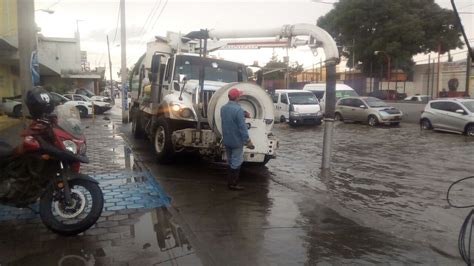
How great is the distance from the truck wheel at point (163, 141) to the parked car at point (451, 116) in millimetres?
12586

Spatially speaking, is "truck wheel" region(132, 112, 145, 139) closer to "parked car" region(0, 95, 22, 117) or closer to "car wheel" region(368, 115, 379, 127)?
"parked car" region(0, 95, 22, 117)

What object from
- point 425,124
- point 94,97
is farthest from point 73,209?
point 94,97

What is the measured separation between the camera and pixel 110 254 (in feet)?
16.0

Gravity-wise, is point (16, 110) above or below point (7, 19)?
below

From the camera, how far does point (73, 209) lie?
17.6ft

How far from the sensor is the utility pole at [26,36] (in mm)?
9016

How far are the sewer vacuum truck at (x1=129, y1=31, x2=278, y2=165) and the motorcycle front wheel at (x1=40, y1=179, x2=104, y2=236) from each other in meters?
3.66

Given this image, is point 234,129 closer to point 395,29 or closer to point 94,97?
point 94,97

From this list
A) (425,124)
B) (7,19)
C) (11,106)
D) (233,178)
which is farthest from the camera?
(11,106)

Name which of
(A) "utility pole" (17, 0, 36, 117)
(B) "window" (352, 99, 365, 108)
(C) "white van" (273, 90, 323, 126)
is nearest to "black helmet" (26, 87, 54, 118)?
(A) "utility pole" (17, 0, 36, 117)

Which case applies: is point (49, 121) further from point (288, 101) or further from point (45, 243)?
point (288, 101)

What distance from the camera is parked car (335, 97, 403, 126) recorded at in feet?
75.3

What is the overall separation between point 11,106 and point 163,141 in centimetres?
1707

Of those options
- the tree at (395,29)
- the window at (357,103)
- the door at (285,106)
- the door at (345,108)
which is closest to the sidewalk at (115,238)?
the door at (285,106)
